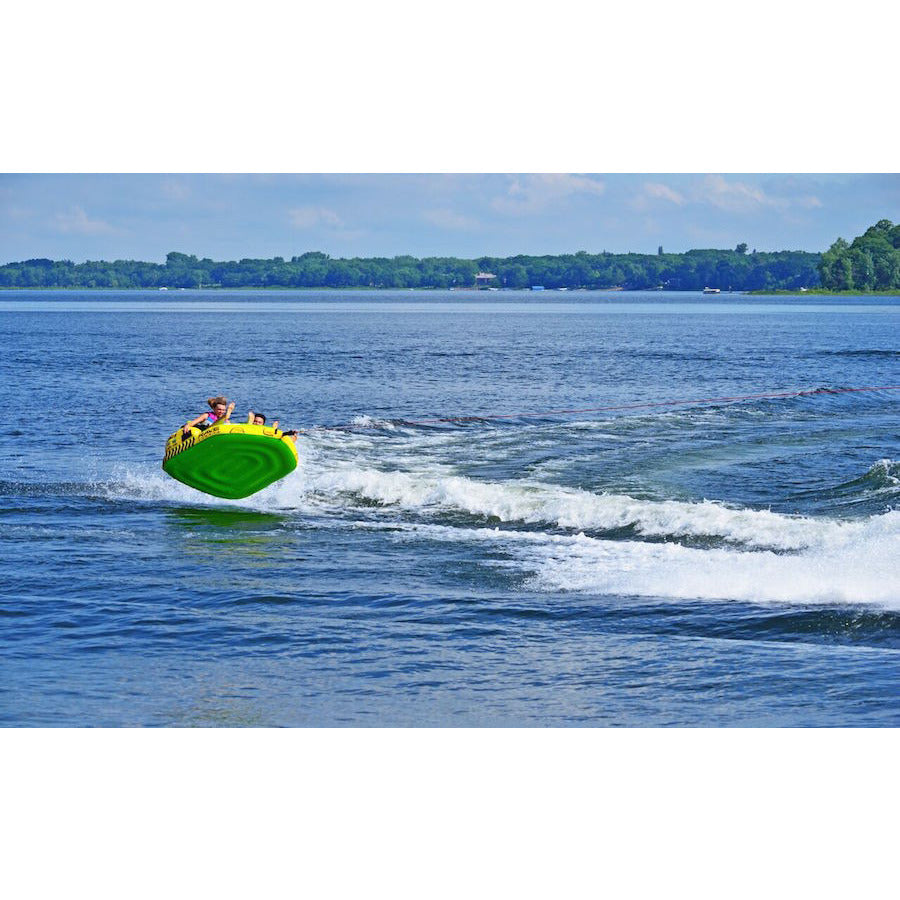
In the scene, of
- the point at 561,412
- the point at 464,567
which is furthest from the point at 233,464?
the point at 561,412

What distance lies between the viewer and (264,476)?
19.2 metres

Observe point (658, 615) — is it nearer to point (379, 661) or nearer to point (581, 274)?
point (379, 661)

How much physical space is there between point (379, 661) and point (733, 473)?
1245 cm

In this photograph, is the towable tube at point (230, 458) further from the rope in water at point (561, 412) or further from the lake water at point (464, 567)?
the rope in water at point (561, 412)

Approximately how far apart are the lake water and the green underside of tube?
1.54ft

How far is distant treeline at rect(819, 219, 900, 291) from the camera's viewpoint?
89875 millimetres

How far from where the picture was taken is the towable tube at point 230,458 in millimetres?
18516

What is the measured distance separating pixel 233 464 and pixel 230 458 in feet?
0.51

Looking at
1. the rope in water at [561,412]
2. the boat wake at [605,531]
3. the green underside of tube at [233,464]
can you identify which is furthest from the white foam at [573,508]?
the rope in water at [561,412]

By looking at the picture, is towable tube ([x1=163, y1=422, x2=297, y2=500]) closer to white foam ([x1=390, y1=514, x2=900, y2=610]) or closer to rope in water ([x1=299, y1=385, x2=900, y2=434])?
white foam ([x1=390, y1=514, x2=900, y2=610])

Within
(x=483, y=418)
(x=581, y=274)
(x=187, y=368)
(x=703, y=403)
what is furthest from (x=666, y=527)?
(x=581, y=274)

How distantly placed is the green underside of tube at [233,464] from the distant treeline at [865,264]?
69.7m

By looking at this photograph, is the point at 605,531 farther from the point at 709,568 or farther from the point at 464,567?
the point at 464,567

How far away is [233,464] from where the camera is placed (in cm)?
1906
